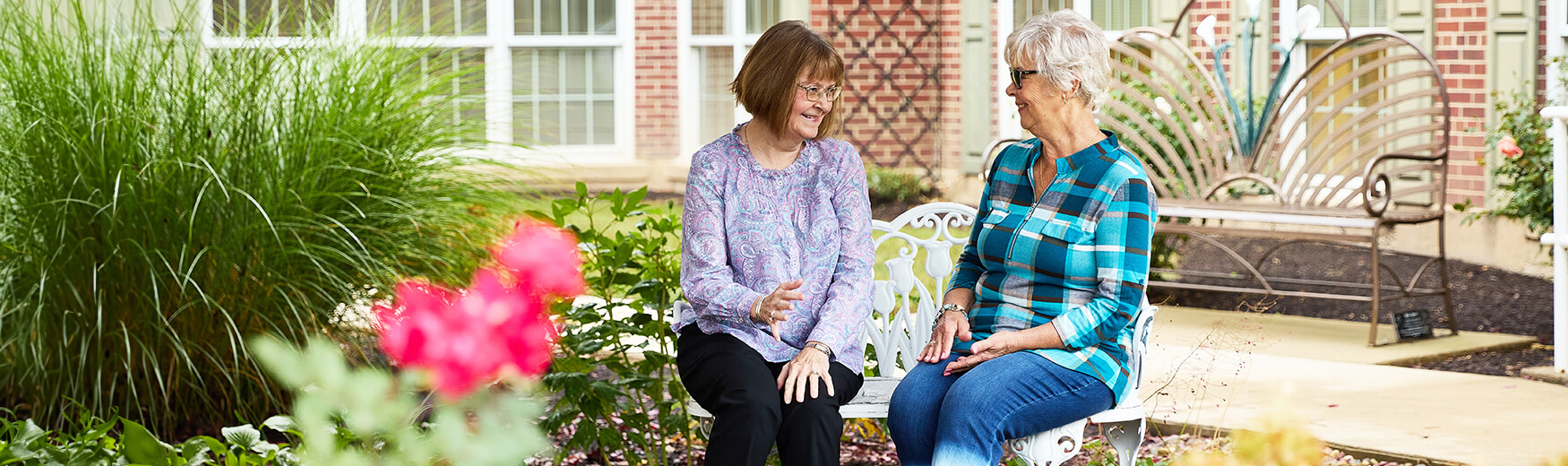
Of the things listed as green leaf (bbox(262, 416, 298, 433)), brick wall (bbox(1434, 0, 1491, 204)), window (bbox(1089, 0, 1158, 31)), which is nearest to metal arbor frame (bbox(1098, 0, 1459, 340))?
brick wall (bbox(1434, 0, 1491, 204))

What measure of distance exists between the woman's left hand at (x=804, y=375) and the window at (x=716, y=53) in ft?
24.8

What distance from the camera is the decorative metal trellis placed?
964 centimetres

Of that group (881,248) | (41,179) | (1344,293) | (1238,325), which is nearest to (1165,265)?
(1344,293)

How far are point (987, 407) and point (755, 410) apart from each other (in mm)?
346

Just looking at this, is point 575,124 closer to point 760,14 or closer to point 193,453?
point 760,14

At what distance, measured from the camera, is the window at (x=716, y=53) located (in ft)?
32.1

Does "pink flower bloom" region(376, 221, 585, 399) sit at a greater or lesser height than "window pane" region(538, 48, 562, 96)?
lesser

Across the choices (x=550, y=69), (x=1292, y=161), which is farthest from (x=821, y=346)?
(x=550, y=69)

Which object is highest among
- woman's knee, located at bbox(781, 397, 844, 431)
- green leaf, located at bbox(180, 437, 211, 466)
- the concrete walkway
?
woman's knee, located at bbox(781, 397, 844, 431)

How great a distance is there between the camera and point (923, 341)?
2648 millimetres

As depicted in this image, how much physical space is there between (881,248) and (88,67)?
4525 mm

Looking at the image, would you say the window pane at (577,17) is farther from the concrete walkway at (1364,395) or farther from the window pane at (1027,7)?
the concrete walkway at (1364,395)

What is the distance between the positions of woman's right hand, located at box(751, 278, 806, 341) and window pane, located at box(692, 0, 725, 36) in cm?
779

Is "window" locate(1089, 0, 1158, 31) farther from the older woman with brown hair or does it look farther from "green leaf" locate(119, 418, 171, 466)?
"green leaf" locate(119, 418, 171, 466)
